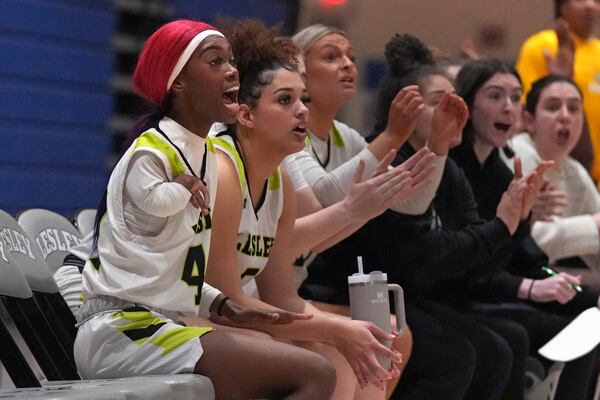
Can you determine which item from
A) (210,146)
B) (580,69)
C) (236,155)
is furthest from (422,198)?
(580,69)

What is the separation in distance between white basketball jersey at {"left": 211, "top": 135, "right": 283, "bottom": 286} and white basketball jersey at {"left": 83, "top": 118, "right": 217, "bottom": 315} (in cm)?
36

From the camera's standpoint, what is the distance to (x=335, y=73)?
359 cm

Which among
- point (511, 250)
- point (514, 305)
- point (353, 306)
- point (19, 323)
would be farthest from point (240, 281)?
point (514, 305)

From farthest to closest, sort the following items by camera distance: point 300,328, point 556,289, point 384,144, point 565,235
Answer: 1. point 565,235
2. point 556,289
3. point 384,144
4. point 300,328

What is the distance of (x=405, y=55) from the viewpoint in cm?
380

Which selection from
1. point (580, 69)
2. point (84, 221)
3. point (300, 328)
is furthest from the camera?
point (580, 69)

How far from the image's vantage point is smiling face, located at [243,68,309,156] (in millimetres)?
2930

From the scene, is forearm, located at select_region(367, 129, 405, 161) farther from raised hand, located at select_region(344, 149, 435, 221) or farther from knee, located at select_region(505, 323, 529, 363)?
knee, located at select_region(505, 323, 529, 363)

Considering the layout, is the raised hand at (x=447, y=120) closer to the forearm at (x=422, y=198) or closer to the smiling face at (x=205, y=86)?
the forearm at (x=422, y=198)

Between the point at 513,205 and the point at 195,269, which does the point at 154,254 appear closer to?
the point at 195,269

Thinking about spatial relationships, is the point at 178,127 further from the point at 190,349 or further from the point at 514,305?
the point at 514,305

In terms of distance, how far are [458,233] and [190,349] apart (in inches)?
55.6

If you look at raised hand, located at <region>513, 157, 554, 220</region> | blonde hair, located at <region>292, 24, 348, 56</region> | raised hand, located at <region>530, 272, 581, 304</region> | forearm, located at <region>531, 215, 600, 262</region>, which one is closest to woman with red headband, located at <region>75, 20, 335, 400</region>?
blonde hair, located at <region>292, 24, 348, 56</region>

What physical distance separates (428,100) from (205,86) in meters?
1.28
